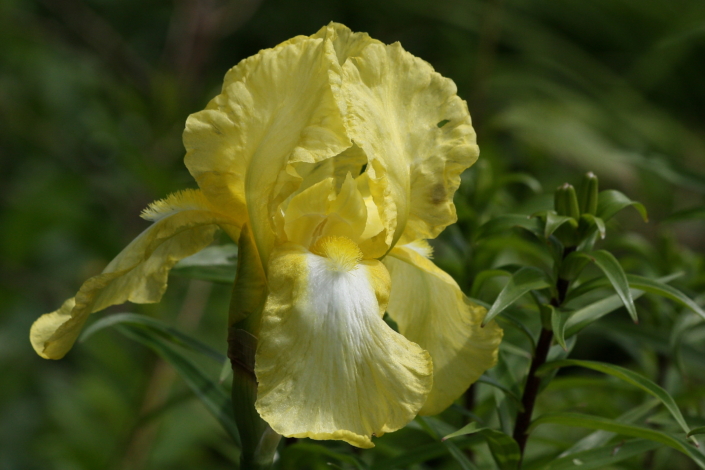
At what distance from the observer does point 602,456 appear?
3.02 feet

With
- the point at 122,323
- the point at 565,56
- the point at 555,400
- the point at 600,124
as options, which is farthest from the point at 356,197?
the point at 565,56

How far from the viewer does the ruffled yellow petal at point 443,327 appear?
88 centimetres

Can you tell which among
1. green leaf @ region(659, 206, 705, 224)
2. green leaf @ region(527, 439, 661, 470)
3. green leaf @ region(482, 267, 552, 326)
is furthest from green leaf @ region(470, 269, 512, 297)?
green leaf @ region(659, 206, 705, 224)

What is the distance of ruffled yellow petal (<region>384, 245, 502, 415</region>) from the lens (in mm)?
876

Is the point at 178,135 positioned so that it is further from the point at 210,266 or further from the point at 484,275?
the point at 484,275

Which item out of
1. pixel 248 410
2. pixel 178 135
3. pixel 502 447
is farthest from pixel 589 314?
pixel 178 135

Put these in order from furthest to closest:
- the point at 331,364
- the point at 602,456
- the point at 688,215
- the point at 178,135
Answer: the point at 178,135 < the point at 688,215 < the point at 602,456 < the point at 331,364

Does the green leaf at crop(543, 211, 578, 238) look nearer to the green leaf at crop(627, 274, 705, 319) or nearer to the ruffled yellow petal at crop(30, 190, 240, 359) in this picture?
the green leaf at crop(627, 274, 705, 319)

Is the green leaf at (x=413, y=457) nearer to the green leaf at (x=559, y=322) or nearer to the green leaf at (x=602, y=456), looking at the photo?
the green leaf at (x=602, y=456)

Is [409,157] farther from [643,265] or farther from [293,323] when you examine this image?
[643,265]

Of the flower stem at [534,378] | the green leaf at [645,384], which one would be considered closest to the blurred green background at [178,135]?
the flower stem at [534,378]

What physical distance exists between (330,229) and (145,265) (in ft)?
0.81

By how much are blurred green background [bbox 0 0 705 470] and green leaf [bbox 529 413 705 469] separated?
1.24 feet

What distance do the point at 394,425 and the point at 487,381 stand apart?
0.72ft
